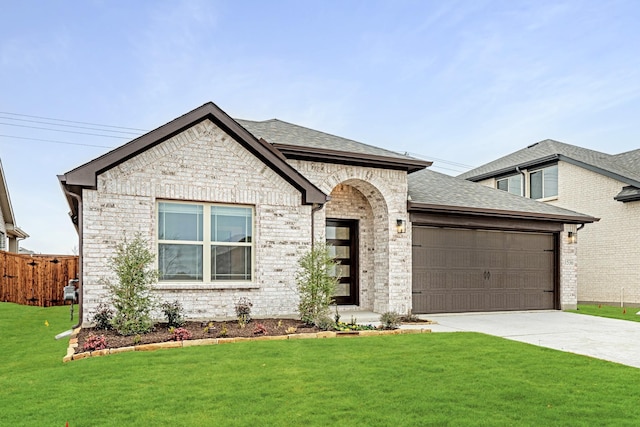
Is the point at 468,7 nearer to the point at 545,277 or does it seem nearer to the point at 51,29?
the point at 545,277

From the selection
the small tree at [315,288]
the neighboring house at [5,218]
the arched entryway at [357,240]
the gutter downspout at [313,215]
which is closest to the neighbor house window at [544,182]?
the arched entryway at [357,240]

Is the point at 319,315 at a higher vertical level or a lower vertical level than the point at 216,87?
lower

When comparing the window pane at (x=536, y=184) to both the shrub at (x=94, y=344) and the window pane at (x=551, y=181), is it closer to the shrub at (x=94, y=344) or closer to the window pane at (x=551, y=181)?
the window pane at (x=551, y=181)

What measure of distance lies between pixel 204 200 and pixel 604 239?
49.9ft

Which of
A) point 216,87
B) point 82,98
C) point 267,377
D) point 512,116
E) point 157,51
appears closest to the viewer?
point 267,377

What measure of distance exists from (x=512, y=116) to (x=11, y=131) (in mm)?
25574

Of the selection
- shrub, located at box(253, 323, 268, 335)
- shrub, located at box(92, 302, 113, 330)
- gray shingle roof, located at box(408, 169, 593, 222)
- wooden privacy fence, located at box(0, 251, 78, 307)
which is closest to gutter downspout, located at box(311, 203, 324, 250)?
shrub, located at box(253, 323, 268, 335)

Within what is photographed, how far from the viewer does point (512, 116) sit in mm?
23828

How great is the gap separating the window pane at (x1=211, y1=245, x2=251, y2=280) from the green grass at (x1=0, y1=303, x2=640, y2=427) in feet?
8.74

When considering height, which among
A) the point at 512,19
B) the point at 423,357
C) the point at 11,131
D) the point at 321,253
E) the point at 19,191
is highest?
the point at 512,19

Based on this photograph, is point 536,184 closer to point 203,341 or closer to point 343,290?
point 343,290

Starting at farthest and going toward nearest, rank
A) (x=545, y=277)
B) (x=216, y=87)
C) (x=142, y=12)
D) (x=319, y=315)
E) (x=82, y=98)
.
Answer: (x=216, y=87) → (x=82, y=98) → (x=142, y=12) → (x=545, y=277) → (x=319, y=315)

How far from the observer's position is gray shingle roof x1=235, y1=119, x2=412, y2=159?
38.2 ft

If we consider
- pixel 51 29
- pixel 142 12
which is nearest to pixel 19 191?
pixel 51 29
